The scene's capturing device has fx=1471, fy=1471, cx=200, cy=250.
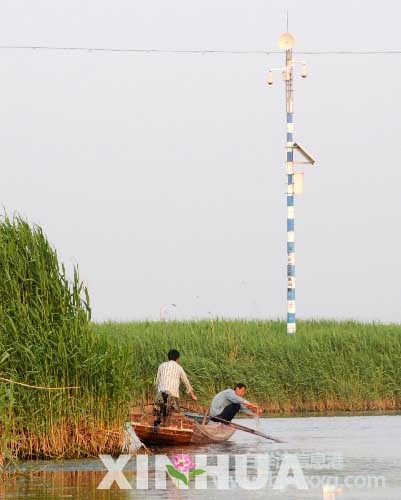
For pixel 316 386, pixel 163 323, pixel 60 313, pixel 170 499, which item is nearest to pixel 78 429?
pixel 60 313

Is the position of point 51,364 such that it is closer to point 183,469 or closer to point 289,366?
point 183,469

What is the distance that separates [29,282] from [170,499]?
5.47 metres

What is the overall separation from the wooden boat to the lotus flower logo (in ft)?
3.88

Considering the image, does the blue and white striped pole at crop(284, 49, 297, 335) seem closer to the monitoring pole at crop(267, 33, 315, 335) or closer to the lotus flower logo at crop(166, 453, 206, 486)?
the monitoring pole at crop(267, 33, 315, 335)

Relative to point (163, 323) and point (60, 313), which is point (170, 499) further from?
point (163, 323)

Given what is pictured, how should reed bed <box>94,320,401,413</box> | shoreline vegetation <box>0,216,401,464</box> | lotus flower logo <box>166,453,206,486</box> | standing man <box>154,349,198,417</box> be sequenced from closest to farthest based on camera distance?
lotus flower logo <box>166,453,206,486</box> < shoreline vegetation <box>0,216,401,464</box> < standing man <box>154,349,198,417</box> < reed bed <box>94,320,401,413</box>

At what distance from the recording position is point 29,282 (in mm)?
20344

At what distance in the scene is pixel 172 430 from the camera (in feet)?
73.3

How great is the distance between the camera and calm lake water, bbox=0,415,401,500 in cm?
1645

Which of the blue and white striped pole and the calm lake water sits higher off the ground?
the blue and white striped pole

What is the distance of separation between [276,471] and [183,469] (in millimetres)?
1252

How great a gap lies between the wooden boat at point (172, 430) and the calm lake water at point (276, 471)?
0.77 feet

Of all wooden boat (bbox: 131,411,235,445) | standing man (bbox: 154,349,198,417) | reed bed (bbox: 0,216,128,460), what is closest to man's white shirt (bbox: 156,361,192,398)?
standing man (bbox: 154,349,198,417)

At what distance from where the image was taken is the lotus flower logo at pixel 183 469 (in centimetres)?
1816
